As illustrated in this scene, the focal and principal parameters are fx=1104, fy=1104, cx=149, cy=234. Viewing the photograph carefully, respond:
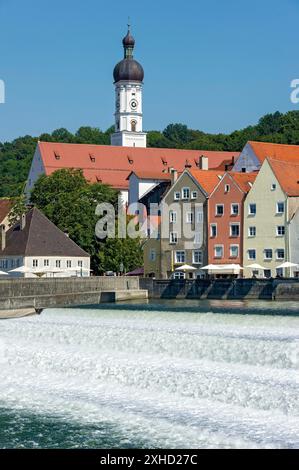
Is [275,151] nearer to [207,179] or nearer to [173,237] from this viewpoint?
[207,179]

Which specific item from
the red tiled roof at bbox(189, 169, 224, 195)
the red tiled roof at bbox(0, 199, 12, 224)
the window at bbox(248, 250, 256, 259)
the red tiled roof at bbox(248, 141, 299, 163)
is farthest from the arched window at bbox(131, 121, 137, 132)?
the window at bbox(248, 250, 256, 259)

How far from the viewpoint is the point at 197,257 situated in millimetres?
77250

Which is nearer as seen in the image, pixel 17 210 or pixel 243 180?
pixel 243 180

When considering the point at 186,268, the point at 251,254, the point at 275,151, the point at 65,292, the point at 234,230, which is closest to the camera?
the point at 65,292

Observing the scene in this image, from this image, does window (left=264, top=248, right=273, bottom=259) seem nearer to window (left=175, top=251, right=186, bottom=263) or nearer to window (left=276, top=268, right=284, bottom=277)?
window (left=276, top=268, right=284, bottom=277)

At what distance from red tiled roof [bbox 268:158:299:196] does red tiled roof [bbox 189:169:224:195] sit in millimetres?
6429

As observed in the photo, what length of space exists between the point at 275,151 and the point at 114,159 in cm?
4014

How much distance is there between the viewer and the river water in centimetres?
2588

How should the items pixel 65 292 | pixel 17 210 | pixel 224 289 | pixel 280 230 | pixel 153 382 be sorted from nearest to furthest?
pixel 153 382
pixel 65 292
pixel 224 289
pixel 280 230
pixel 17 210

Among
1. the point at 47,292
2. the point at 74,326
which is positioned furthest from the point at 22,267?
the point at 74,326

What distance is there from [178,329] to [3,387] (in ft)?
26.7

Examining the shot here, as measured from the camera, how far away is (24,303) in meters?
56.8

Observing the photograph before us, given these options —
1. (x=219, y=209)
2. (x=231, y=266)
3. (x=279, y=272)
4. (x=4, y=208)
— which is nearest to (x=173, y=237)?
(x=219, y=209)
